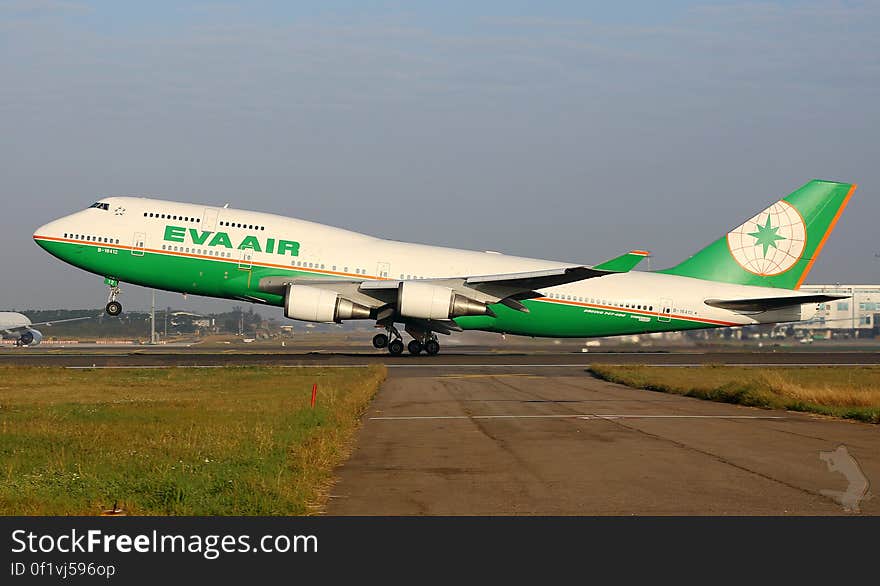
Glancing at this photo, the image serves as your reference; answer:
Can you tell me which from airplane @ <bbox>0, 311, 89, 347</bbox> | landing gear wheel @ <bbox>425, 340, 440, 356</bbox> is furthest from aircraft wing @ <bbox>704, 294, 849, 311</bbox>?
airplane @ <bbox>0, 311, 89, 347</bbox>

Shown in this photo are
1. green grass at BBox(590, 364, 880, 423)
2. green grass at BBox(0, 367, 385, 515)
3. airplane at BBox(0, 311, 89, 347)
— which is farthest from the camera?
airplane at BBox(0, 311, 89, 347)

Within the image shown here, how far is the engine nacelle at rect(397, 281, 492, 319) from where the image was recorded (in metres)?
40.6

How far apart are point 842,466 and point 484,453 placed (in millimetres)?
4570

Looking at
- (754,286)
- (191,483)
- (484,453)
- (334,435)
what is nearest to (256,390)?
(334,435)

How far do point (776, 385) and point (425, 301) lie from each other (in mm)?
18726

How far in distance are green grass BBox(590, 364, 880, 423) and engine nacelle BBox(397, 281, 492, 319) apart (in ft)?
24.3

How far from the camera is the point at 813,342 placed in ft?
248

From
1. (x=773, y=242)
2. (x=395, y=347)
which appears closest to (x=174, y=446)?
(x=395, y=347)

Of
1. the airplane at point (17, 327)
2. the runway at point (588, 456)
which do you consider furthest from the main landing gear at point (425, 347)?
the airplane at point (17, 327)

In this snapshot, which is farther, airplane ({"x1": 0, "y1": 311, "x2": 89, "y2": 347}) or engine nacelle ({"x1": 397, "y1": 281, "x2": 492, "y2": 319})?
airplane ({"x1": 0, "y1": 311, "x2": 89, "y2": 347})

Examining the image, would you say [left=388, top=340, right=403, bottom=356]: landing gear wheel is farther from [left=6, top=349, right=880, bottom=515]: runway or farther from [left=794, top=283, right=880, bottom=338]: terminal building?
[left=794, top=283, right=880, bottom=338]: terminal building

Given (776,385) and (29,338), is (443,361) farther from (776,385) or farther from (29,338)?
(29,338)

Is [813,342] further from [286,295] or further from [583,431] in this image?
[583,431]

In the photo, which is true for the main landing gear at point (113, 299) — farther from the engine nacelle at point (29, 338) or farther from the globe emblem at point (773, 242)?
the engine nacelle at point (29, 338)
